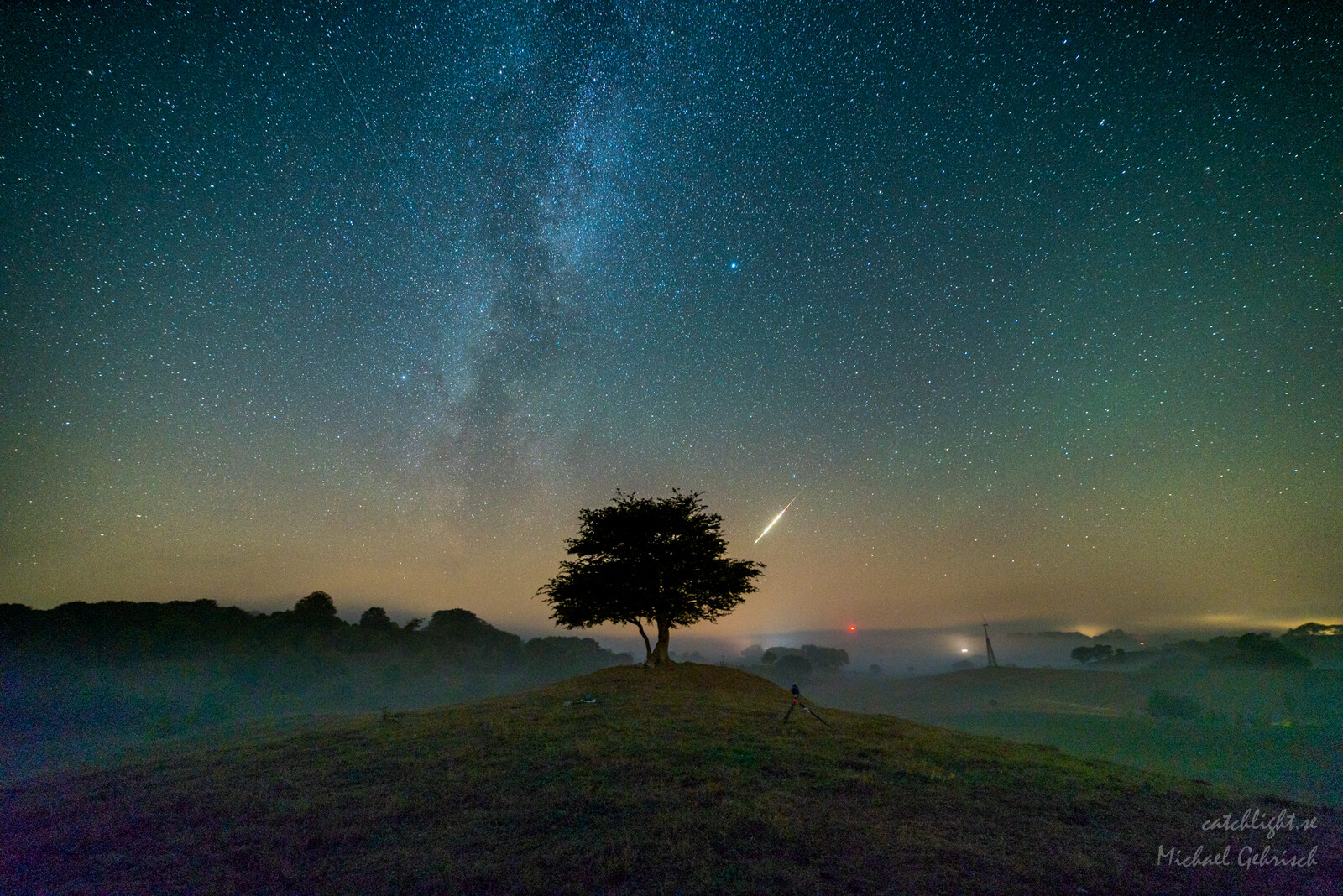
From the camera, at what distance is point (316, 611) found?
10256cm

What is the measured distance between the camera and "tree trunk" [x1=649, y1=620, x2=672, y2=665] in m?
34.9

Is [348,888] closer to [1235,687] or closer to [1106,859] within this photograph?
[1106,859]

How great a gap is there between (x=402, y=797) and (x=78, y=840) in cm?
551

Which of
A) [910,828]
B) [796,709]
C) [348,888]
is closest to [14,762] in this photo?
[348,888]

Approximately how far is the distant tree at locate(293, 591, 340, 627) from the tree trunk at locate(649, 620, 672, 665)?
314ft

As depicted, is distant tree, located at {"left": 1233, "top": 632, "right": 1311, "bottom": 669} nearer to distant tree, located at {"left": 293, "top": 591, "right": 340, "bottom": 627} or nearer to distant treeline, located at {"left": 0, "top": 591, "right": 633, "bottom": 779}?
distant treeline, located at {"left": 0, "top": 591, "right": 633, "bottom": 779}

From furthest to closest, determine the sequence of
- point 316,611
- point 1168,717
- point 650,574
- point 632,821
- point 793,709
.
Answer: point 316,611
point 1168,717
point 650,574
point 793,709
point 632,821

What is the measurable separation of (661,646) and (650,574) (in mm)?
5030

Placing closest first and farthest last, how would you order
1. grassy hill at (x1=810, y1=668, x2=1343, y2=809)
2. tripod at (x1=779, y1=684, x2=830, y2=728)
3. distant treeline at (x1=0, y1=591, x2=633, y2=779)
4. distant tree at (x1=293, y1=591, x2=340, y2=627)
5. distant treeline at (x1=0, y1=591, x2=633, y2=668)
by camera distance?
tripod at (x1=779, y1=684, x2=830, y2=728)
grassy hill at (x1=810, y1=668, x2=1343, y2=809)
distant treeline at (x1=0, y1=591, x2=633, y2=779)
distant treeline at (x1=0, y1=591, x2=633, y2=668)
distant tree at (x1=293, y1=591, x2=340, y2=627)

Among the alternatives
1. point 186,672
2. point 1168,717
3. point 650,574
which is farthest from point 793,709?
point 186,672

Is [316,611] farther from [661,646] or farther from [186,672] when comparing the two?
[661,646]

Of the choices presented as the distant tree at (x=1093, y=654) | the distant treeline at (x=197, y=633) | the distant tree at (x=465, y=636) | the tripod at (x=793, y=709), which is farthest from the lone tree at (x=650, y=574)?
the distant tree at (x=1093, y=654)

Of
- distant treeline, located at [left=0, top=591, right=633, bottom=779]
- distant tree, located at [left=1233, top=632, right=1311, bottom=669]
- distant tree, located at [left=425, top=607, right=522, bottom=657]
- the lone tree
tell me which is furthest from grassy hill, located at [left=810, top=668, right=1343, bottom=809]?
distant tree, located at [left=425, top=607, right=522, bottom=657]

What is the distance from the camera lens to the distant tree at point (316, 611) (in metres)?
100
